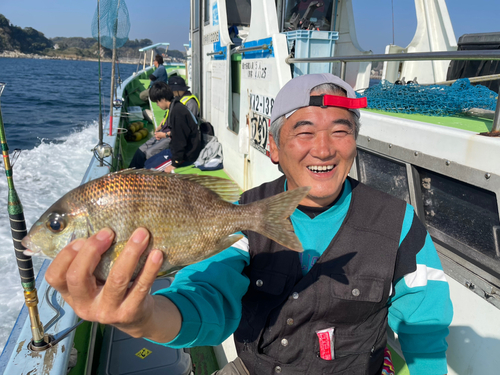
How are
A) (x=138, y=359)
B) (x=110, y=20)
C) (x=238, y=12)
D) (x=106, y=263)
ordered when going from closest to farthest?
(x=106, y=263) < (x=138, y=359) < (x=110, y=20) < (x=238, y=12)

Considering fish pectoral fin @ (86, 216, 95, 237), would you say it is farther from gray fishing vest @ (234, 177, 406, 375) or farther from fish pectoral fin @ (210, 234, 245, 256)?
gray fishing vest @ (234, 177, 406, 375)

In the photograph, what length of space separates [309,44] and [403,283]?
348cm

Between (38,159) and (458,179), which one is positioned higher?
(458,179)

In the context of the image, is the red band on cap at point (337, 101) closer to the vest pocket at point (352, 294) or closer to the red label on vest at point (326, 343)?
the vest pocket at point (352, 294)

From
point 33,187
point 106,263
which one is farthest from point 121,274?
point 33,187

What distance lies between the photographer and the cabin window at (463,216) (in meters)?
2.11

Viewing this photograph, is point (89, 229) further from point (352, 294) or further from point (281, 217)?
point (352, 294)

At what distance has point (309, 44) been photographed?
172 inches

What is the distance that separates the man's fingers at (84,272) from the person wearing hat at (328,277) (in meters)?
0.47

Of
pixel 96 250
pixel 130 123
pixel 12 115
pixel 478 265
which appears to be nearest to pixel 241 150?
pixel 478 265

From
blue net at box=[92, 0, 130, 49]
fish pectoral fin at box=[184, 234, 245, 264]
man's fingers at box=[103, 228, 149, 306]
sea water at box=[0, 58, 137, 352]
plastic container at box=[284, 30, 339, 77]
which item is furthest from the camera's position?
blue net at box=[92, 0, 130, 49]

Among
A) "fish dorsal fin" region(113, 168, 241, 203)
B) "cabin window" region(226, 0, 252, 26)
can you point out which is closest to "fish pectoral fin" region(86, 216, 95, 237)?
"fish dorsal fin" region(113, 168, 241, 203)

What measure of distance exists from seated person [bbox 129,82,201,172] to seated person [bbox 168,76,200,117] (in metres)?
0.43

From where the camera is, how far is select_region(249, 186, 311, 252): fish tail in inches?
57.9
